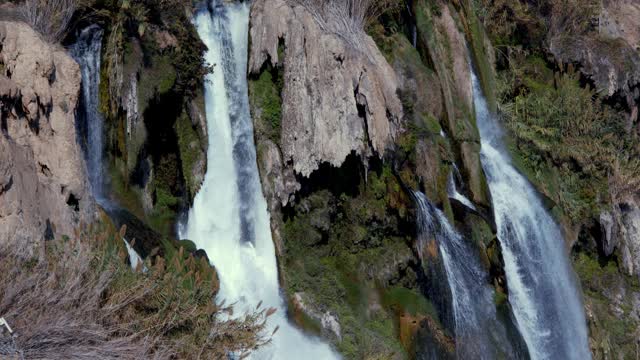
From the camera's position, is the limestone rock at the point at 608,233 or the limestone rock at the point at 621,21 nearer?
the limestone rock at the point at 608,233

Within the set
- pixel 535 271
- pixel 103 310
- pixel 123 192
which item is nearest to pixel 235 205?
pixel 123 192

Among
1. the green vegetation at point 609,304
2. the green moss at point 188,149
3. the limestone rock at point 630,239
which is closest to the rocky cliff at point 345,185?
the green moss at point 188,149

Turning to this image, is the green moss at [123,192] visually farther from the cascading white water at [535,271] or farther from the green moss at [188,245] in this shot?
the cascading white water at [535,271]

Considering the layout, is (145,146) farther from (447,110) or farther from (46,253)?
(447,110)

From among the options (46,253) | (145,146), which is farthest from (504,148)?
(46,253)

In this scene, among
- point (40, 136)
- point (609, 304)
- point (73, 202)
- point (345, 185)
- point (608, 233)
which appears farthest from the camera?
point (608, 233)

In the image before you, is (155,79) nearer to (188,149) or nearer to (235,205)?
(188,149)

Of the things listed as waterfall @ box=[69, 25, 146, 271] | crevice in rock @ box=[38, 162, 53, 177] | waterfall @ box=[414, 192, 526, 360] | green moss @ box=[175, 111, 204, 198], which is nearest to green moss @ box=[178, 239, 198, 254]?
green moss @ box=[175, 111, 204, 198]
